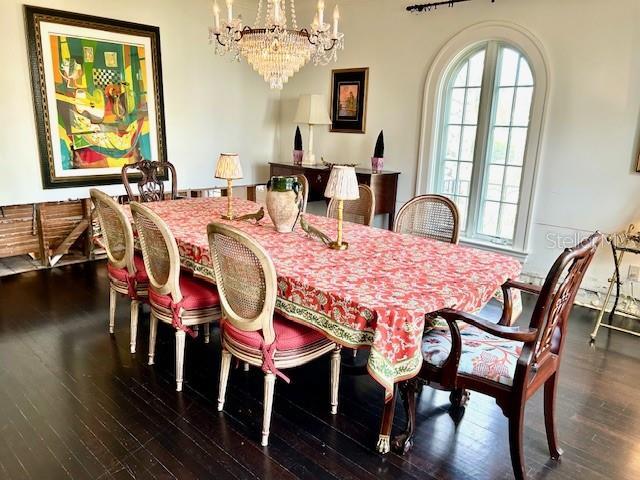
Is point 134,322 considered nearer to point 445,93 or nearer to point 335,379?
point 335,379

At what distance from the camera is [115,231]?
280cm

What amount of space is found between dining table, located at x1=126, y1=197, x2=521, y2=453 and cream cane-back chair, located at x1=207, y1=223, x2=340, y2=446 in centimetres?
11

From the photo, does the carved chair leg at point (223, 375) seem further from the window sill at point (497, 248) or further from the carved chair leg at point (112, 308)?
the window sill at point (497, 248)

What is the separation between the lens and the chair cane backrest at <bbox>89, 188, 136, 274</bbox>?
2.63 meters

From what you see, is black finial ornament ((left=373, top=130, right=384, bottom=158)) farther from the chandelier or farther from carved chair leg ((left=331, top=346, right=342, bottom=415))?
carved chair leg ((left=331, top=346, right=342, bottom=415))

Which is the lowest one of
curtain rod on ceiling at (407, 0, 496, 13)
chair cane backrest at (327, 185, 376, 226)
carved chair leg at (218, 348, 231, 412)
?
carved chair leg at (218, 348, 231, 412)

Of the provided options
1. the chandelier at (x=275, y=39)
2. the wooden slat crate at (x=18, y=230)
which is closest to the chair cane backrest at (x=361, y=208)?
the chandelier at (x=275, y=39)

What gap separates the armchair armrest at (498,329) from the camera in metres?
1.67

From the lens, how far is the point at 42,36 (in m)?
4.07

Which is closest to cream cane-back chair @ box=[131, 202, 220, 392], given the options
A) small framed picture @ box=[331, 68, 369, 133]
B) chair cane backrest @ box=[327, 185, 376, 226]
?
chair cane backrest @ box=[327, 185, 376, 226]

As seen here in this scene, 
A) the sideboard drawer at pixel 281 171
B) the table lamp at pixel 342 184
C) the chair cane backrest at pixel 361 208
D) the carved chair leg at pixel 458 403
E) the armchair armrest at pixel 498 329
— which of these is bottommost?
the carved chair leg at pixel 458 403

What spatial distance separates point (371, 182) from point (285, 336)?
8.96 feet

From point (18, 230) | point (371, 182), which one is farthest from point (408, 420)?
point (18, 230)

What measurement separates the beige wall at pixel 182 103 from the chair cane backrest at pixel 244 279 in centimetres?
316
